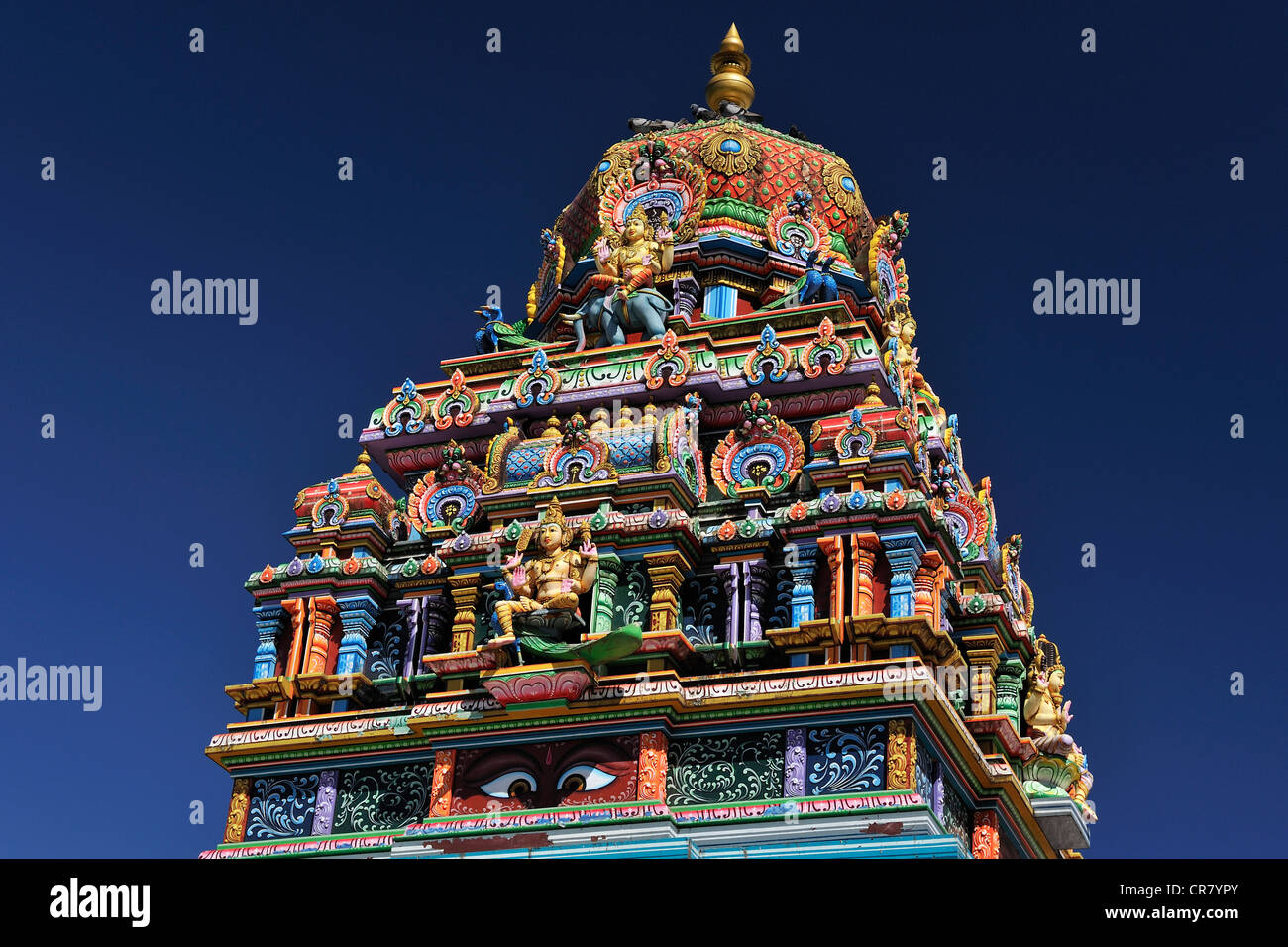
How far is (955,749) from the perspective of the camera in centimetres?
2320

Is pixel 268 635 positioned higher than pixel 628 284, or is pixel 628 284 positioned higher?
pixel 628 284

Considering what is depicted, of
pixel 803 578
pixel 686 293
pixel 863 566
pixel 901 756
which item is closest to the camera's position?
pixel 901 756

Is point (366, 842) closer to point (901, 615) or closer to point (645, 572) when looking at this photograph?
point (645, 572)

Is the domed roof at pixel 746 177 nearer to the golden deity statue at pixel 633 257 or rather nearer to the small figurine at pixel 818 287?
the golden deity statue at pixel 633 257

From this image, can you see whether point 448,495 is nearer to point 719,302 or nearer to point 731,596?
point 731,596

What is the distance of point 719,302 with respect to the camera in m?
28.8

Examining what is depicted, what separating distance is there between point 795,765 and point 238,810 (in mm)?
6869

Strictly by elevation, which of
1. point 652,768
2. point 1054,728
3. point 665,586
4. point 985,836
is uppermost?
point 665,586

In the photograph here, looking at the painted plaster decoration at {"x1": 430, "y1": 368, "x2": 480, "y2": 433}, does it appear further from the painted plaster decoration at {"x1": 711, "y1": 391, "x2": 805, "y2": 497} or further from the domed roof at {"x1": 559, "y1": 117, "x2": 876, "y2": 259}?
the domed roof at {"x1": 559, "y1": 117, "x2": 876, "y2": 259}

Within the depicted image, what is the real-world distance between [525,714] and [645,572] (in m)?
2.35

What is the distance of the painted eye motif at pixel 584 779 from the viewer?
2253 cm

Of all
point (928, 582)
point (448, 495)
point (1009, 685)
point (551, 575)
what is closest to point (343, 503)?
point (448, 495)
